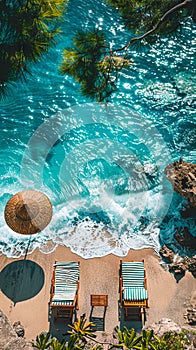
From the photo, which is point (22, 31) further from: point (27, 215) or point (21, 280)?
point (21, 280)

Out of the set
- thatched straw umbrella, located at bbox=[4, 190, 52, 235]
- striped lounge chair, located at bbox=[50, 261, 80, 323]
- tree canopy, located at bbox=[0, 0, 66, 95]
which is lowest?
striped lounge chair, located at bbox=[50, 261, 80, 323]

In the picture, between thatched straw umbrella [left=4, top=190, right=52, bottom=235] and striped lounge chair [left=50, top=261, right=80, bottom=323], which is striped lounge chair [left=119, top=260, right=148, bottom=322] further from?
thatched straw umbrella [left=4, top=190, right=52, bottom=235]

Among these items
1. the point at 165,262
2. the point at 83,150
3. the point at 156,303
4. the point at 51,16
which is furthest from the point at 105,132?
the point at 51,16

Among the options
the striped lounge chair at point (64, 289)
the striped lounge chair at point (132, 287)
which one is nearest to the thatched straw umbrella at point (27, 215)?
the striped lounge chair at point (64, 289)

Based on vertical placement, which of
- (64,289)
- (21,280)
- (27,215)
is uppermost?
(27,215)

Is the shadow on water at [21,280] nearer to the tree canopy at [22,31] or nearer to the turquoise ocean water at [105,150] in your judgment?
the turquoise ocean water at [105,150]

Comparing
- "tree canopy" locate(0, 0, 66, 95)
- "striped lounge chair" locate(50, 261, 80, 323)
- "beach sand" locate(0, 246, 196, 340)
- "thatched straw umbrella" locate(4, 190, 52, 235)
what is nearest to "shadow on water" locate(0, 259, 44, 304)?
"beach sand" locate(0, 246, 196, 340)

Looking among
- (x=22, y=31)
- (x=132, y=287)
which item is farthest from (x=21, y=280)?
(x=22, y=31)

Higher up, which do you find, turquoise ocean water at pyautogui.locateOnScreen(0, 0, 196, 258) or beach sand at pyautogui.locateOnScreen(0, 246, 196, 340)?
turquoise ocean water at pyautogui.locateOnScreen(0, 0, 196, 258)
